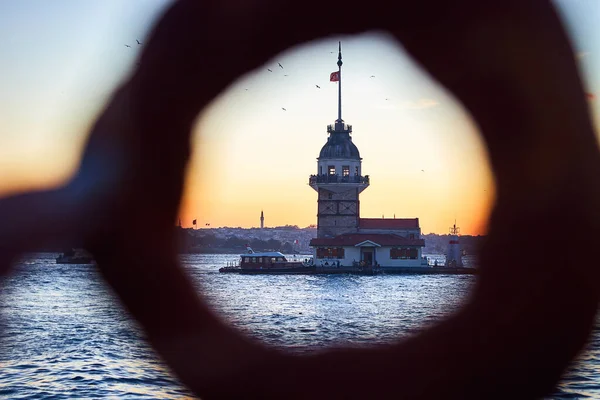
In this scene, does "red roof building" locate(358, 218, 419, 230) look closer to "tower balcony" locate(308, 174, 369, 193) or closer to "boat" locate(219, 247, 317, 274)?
"tower balcony" locate(308, 174, 369, 193)

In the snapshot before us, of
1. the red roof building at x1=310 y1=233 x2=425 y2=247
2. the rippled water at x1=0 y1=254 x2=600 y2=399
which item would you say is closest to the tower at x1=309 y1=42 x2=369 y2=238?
the red roof building at x1=310 y1=233 x2=425 y2=247

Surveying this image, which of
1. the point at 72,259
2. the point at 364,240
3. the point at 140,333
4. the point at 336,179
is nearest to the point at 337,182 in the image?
the point at 336,179

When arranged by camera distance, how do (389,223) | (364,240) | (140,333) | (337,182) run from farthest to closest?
(389,223) < (337,182) < (364,240) < (140,333)

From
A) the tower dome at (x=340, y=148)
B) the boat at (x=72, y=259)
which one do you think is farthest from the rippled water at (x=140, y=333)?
the boat at (x=72, y=259)

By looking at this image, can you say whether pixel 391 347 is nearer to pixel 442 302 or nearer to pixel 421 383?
pixel 421 383

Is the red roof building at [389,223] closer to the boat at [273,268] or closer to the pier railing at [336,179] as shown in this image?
the pier railing at [336,179]

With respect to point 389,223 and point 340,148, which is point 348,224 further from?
point 340,148

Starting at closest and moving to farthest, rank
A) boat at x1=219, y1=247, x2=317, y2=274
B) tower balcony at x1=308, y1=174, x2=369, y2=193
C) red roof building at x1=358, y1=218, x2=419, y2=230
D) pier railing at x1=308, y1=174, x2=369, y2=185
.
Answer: boat at x1=219, y1=247, x2=317, y2=274
tower balcony at x1=308, y1=174, x2=369, y2=193
pier railing at x1=308, y1=174, x2=369, y2=185
red roof building at x1=358, y1=218, x2=419, y2=230
